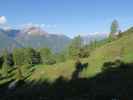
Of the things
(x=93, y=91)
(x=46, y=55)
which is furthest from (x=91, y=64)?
(x=46, y=55)

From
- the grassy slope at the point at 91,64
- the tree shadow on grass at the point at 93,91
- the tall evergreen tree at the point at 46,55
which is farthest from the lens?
the tall evergreen tree at the point at 46,55

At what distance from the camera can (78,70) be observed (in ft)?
344

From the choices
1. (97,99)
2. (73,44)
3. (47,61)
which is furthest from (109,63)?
(47,61)

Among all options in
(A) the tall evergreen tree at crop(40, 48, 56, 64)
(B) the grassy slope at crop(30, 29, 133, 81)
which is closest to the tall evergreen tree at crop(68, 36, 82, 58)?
(B) the grassy slope at crop(30, 29, 133, 81)

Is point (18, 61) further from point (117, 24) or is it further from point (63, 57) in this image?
point (117, 24)

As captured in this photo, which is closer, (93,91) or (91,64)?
(93,91)

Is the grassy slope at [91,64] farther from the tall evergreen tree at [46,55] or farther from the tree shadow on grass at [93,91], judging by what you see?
the tall evergreen tree at [46,55]

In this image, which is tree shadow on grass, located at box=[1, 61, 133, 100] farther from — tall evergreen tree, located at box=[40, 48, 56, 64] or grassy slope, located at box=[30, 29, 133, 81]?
tall evergreen tree, located at box=[40, 48, 56, 64]

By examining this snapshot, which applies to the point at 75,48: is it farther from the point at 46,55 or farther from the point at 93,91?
the point at 93,91

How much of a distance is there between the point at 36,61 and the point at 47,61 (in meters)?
17.8

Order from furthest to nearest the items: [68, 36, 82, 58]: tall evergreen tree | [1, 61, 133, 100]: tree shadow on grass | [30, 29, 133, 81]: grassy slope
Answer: [68, 36, 82, 58]: tall evergreen tree
[30, 29, 133, 81]: grassy slope
[1, 61, 133, 100]: tree shadow on grass

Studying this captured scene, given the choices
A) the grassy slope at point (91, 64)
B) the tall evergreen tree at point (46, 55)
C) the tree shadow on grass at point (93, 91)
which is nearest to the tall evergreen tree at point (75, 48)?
the grassy slope at point (91, 64)

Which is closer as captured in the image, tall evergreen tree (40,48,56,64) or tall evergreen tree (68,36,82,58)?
tall evergreen tree (68,36,82,58)

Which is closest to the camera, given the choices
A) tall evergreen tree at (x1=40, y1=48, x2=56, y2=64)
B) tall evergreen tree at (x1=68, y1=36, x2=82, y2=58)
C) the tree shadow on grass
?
the tree shadow on grass
